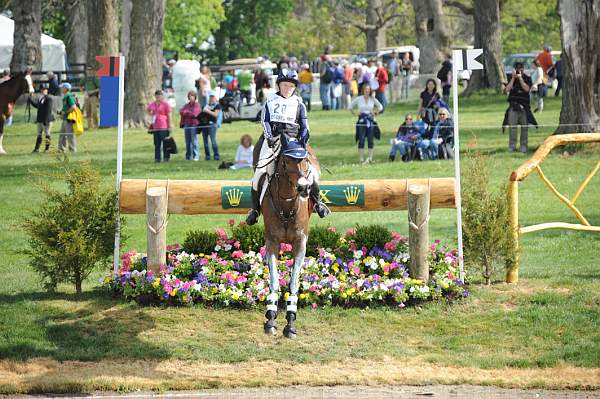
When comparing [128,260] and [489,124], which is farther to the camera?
[489,124]

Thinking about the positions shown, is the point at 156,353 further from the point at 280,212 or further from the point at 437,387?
the point at 437,387

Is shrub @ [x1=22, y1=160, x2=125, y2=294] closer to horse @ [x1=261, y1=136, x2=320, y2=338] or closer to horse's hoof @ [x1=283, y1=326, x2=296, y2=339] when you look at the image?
horse @ [x1=261, y1=136, x2=320, y2=338]

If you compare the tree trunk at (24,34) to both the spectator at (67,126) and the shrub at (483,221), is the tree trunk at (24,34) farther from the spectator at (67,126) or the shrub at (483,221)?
the shrub at (483,221)

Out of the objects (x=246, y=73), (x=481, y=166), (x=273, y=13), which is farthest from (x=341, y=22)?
(x=481, y=166)

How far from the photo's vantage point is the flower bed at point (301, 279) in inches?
559

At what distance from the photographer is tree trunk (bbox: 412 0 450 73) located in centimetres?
4806

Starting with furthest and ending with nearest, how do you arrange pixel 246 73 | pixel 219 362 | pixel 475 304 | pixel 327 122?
1. pixel 246 73
2. pixel 327 122
3. pixel 475 304
4. pixel 219 362

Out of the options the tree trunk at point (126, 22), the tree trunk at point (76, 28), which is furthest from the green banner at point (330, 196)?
the tree trunk at point (76, 28)

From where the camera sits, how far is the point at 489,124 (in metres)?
35.7

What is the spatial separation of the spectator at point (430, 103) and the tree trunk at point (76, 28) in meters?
32.9

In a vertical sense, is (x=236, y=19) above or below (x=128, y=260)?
above

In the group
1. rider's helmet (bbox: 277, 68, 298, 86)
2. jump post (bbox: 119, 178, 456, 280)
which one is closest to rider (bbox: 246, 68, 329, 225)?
rider's helmet (bbox: 277, 68, 298, 86)

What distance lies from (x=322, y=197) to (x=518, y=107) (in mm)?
15564

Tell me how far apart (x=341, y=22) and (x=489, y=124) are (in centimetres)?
5515
